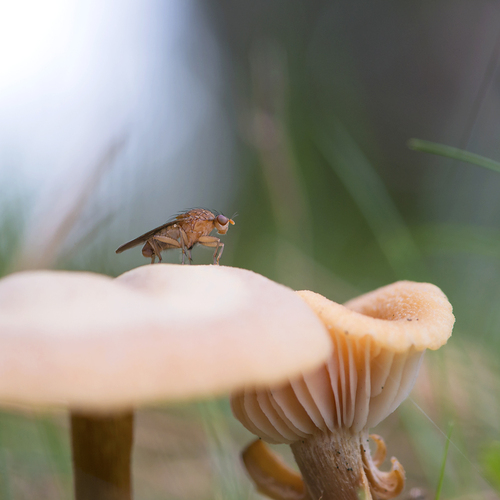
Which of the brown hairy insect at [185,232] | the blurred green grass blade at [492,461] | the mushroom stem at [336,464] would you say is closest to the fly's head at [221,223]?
the brown hairy insect at [185,232]

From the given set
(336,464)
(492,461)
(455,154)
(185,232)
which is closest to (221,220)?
(185,232)

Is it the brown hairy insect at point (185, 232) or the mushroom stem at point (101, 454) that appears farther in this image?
the brown hairy insect at point (185, 232)

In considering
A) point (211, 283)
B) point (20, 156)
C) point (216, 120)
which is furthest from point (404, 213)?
point (211, 283)

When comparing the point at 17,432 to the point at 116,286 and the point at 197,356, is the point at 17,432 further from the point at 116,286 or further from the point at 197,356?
the point at 197,356

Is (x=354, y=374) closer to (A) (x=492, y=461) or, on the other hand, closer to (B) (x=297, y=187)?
(A) (x=492, y=461)

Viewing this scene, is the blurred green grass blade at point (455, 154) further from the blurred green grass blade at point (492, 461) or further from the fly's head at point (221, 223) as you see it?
the blurred green grass blade at point (492, 461)

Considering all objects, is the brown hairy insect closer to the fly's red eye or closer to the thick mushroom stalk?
the fly's red eye
